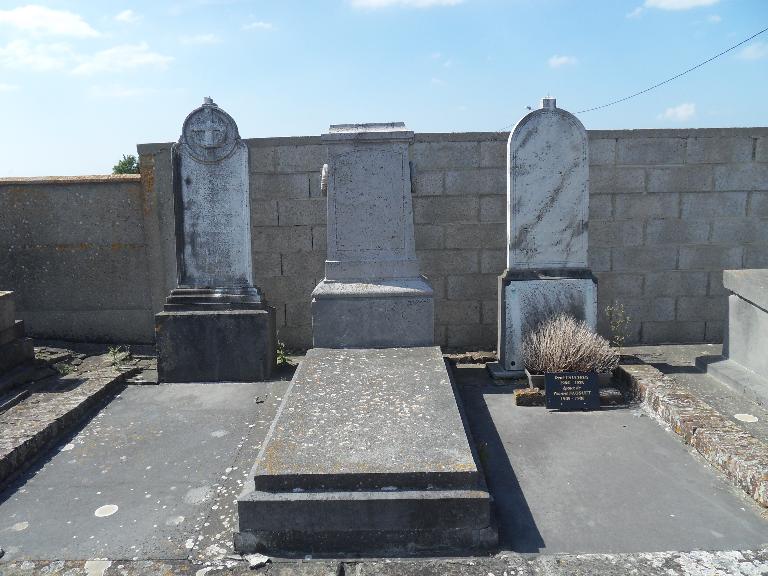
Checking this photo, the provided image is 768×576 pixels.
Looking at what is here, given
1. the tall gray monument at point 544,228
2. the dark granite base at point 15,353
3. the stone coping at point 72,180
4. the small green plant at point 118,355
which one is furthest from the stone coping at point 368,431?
the stone coping at point 72,180

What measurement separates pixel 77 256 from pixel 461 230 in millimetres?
4191

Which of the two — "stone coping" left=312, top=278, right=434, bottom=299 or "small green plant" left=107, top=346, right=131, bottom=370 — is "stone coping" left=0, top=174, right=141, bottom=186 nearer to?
"small green plant" left=107, top=346, right=131, bottom=370

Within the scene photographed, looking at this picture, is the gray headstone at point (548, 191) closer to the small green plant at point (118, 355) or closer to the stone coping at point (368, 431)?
the stone coping at point (368, 431)

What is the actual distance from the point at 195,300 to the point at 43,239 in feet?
8.41

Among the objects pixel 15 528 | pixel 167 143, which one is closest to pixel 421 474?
pixel 15 528

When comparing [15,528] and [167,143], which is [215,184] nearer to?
[167,143]

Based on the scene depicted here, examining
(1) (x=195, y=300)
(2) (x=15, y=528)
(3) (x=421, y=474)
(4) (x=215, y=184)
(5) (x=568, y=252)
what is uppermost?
(4) (x=215, y=184)

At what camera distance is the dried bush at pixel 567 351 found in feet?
15.2

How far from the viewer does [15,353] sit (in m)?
5.22

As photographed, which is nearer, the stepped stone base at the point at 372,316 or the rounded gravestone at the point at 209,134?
the stepped stone base at the point at 372,316

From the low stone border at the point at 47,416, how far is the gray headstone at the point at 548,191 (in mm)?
3521

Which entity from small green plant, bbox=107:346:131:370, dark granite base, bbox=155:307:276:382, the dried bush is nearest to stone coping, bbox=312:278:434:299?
dark granite base, bbox=155:307:276:382

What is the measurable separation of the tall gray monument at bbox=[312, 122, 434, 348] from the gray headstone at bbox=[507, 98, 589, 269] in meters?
0.93

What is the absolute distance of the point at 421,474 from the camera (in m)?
2.85
